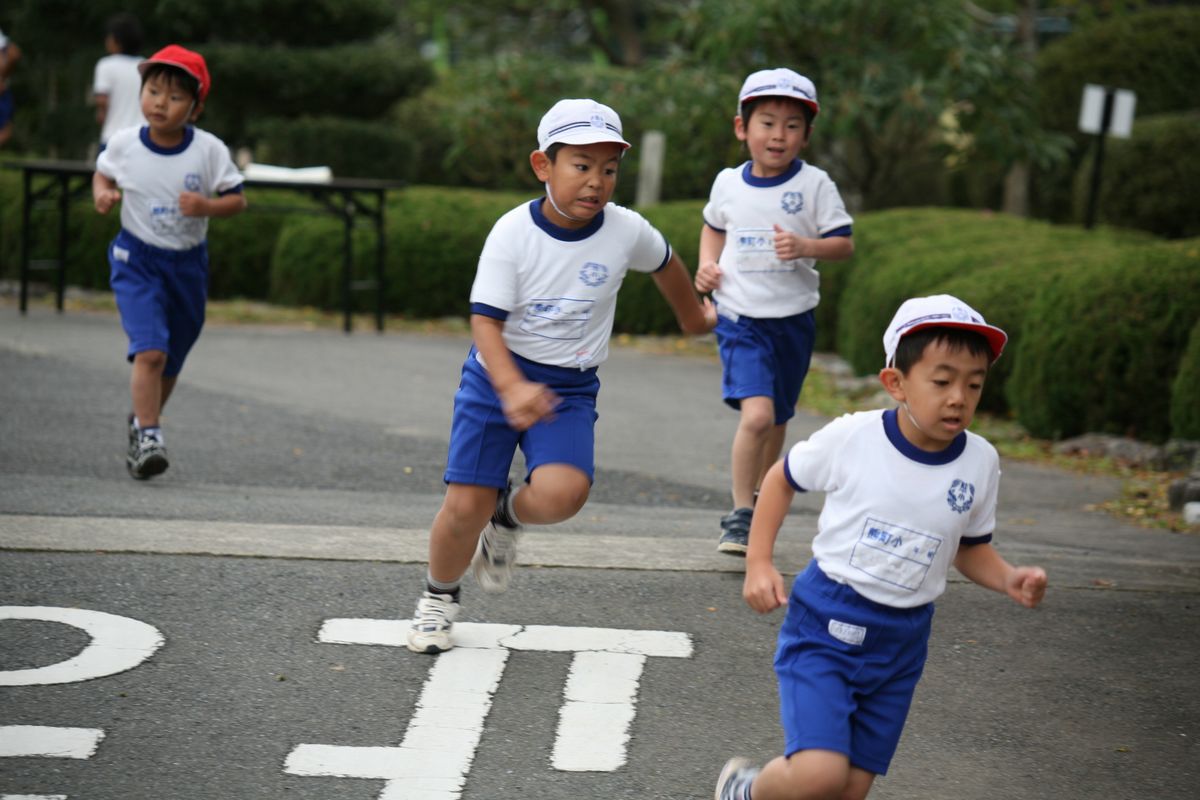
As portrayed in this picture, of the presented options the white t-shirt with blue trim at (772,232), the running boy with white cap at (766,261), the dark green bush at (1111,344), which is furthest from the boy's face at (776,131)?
the dark green bush at (1111,344)

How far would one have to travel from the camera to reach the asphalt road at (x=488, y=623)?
3824mm

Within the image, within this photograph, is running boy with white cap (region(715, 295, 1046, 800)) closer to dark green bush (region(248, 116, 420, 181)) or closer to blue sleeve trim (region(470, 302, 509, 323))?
blue sleeve trim (region(470, 302, 509, 323))

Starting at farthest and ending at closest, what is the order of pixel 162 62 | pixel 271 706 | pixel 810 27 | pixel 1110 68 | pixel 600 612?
pixel 1110 68 < pixel 810 27 < pixel 162 62 < pixel 600 612 < pixel 271 706

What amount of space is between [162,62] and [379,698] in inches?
144

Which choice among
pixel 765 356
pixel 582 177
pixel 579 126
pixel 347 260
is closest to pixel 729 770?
pixel 582 177

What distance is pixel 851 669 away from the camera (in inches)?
133

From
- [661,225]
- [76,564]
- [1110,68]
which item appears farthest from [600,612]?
[1110,68]

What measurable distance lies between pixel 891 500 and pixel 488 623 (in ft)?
6.08

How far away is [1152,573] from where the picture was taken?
232 inches

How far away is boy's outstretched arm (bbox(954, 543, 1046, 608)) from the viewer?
3.30 metres

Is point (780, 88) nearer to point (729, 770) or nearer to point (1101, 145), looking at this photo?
point (729, 770)

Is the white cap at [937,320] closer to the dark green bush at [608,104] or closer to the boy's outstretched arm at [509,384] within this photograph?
the boy's outstretched arm at [509,384]

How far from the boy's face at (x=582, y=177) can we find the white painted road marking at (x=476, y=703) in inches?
50.0

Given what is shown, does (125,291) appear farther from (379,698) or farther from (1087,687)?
(1087,687)
